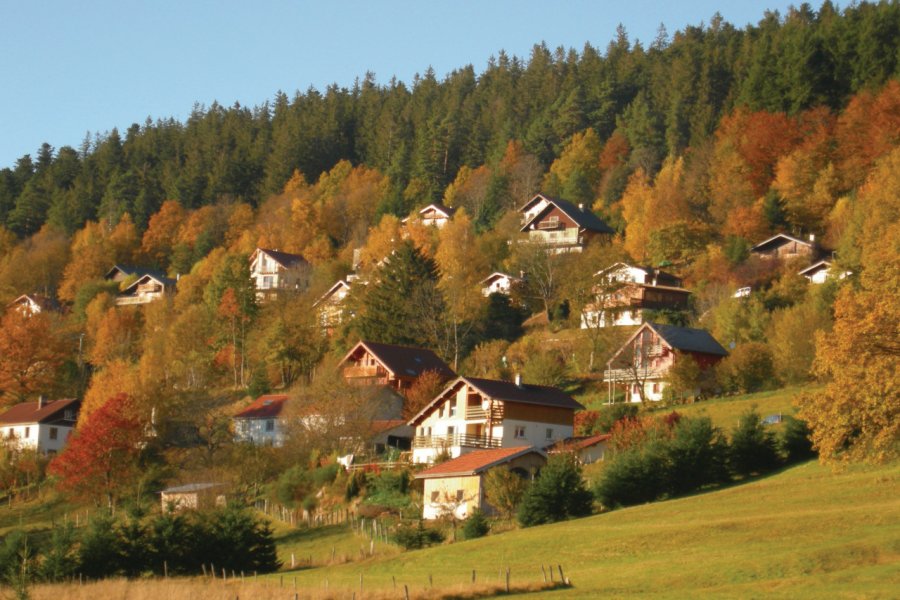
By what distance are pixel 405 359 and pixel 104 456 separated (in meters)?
19.6

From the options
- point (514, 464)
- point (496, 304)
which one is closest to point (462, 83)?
point (496, 304)

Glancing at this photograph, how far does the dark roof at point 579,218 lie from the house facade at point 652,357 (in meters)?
36.1

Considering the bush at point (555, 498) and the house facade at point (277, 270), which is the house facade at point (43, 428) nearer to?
the house facade at point (277, 270)

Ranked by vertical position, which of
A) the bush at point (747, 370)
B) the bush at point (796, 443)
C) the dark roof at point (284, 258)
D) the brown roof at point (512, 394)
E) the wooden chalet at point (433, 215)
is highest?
the wooden chalet at point (433, 215)

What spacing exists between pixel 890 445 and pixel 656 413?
2688 centimetres

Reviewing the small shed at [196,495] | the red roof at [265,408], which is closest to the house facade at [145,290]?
the red roof at [265,408]

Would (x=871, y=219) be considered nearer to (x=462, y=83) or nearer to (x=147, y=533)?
(x=147, y=533)

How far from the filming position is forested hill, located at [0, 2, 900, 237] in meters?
121

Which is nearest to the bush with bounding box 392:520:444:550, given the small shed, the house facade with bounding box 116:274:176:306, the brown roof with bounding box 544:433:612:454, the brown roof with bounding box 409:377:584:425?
the brown roof with bounding box 544:433:612:454

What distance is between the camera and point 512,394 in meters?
70.5

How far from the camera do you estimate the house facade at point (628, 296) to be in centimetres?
9388

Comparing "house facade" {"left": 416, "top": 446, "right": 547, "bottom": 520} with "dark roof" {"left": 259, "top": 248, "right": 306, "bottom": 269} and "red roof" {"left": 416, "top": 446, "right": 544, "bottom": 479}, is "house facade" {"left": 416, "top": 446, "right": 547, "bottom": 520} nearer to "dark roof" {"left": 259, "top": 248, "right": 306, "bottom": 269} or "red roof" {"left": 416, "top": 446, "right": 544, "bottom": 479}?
"red roof" {"left": 416, "top": 446, "right": 544, "bottom": 479}

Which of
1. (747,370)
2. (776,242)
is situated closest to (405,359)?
(747,370)

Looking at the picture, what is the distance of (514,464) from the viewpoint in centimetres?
5828
